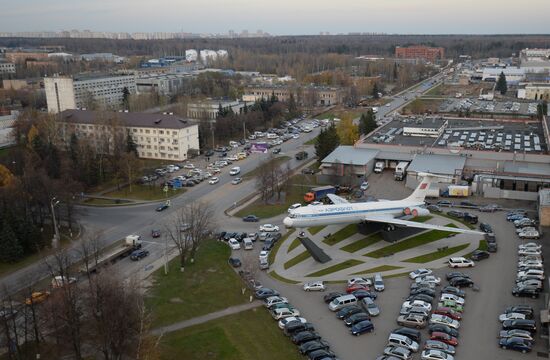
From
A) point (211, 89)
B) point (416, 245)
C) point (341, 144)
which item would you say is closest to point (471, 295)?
point (416, 245)

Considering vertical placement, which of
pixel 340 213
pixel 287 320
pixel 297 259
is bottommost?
pixel 297 259

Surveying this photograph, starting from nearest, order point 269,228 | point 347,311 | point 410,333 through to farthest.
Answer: point 410,333, point 347,311, point 269,228

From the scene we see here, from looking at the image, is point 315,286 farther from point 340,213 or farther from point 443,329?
point 443,329

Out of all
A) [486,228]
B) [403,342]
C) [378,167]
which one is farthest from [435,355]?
[378,167]

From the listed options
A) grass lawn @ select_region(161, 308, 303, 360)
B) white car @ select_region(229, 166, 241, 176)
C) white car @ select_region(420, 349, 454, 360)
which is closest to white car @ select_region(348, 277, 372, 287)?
grass lawn @ select_region(161, 308, 303, 360)

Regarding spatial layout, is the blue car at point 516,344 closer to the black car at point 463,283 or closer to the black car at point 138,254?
the black car at point 463,283

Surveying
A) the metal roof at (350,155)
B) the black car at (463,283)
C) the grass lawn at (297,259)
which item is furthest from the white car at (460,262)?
the metal roof at (350,155)
